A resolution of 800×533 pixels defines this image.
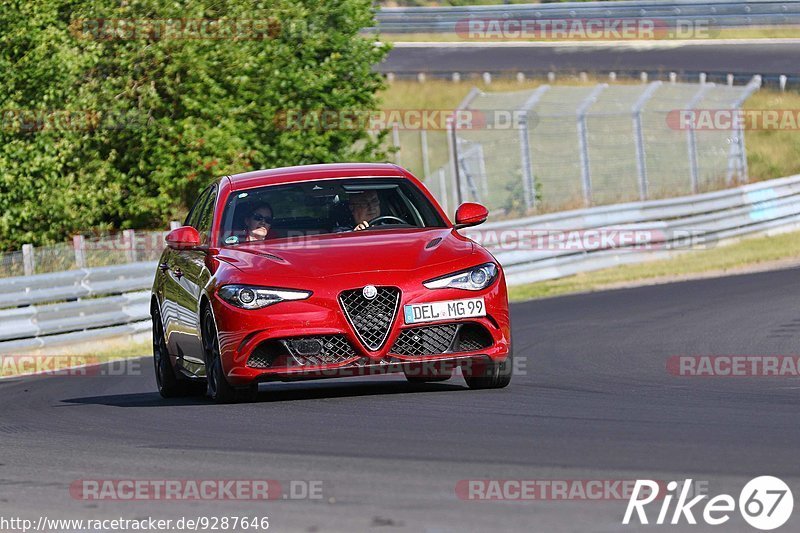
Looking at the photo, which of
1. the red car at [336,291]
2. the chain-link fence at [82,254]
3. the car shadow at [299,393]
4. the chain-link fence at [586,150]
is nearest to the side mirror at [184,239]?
the red car at [336,291]

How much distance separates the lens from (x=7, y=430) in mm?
9656

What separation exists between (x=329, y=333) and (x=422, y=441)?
1876 millimetres

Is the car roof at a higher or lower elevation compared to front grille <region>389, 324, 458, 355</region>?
higher

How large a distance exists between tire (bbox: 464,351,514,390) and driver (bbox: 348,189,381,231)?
1.25m

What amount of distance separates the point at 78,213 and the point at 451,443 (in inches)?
752

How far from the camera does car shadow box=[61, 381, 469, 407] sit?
10.3m

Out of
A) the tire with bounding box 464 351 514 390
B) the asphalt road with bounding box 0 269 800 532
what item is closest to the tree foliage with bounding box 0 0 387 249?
the asphalt road with bounding box 0 269 800 532

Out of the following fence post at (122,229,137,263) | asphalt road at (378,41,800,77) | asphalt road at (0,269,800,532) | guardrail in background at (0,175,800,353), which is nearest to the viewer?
asphalt road at (0,269,800,532)

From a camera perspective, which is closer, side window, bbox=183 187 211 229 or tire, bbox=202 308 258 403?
tire, bbox=202 308 258 403

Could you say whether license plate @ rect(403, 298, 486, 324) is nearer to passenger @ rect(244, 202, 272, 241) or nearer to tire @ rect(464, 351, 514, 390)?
tire @ rect(464, 351, 514, 390)

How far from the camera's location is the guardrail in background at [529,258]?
1866 cm

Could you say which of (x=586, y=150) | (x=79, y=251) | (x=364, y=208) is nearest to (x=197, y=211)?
(x=364, y=208)

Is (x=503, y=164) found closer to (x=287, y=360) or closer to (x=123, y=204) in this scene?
(x=123, y=204)

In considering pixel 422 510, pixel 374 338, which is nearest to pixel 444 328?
pixel 374 338
